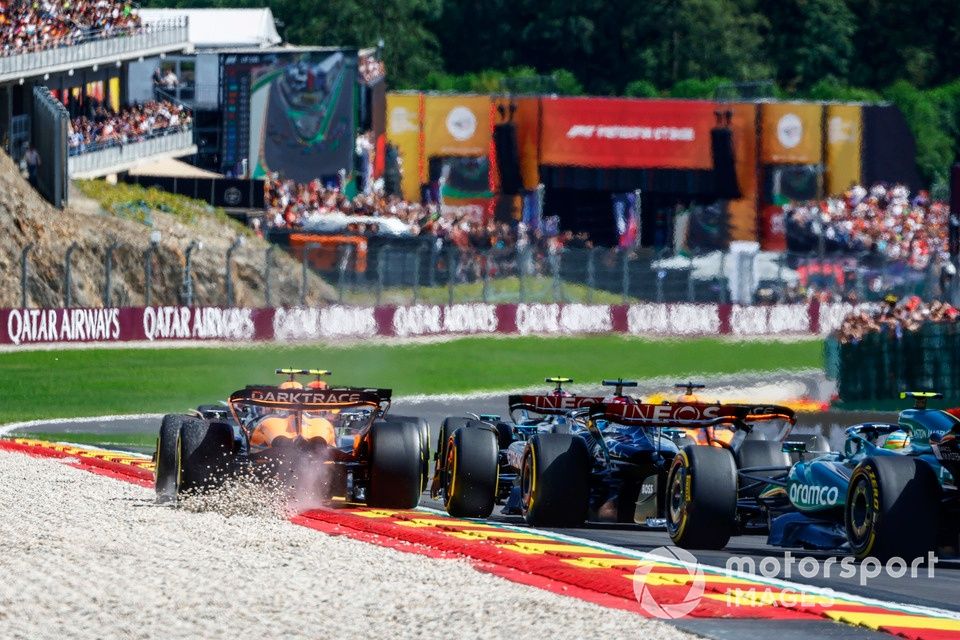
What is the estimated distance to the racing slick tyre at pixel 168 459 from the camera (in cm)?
1720

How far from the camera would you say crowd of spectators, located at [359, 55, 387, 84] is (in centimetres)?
6894

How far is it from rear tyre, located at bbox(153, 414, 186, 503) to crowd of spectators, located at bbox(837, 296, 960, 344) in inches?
733

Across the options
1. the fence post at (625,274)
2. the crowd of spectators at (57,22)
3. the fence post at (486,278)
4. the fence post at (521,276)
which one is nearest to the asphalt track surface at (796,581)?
the fence post at (486,278)

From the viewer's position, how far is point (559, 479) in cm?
1488

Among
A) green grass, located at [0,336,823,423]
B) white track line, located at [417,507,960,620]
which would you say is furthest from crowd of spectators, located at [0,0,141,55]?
white track line, located at [417,507,960,620]

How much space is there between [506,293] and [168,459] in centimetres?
3228

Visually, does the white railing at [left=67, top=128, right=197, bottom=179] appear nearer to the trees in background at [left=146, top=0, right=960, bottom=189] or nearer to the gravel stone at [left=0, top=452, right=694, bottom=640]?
the trees in background at [left=146, top=0, right=960, bottom=189]

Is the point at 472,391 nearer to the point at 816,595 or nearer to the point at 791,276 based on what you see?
the point at 791,276

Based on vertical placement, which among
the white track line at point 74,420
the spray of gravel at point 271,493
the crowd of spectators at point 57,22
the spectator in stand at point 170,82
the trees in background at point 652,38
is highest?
the trees in background at point 652,38

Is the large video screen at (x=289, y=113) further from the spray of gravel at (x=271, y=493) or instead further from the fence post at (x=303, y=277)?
the spray of gravel at (x=271, y=493)

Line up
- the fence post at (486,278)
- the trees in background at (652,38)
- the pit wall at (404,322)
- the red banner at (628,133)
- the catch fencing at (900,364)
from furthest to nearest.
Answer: the trees in background at (652,38)
the red banner at (628,133)
the fence post at (486,278)
the pit wall at (404,322)
the catch fencing at (900,364)

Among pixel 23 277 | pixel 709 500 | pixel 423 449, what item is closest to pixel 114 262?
pixel 23 277

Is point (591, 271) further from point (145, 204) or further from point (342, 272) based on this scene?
point (145, 204)

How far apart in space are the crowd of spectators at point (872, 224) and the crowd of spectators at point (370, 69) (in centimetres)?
1559
